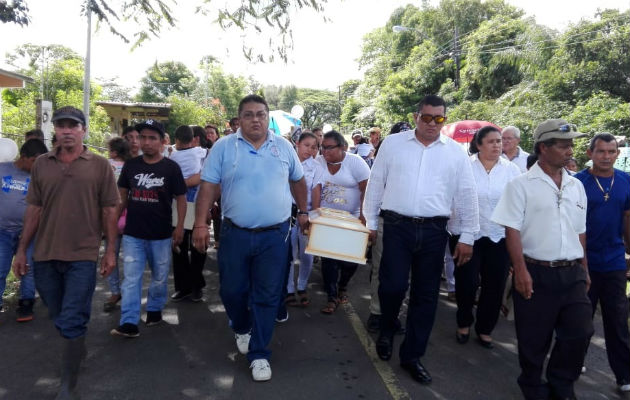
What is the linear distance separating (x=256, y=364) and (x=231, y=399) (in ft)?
1.30

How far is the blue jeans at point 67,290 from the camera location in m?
3.46

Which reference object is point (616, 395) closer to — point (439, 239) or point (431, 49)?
point (439, 239)

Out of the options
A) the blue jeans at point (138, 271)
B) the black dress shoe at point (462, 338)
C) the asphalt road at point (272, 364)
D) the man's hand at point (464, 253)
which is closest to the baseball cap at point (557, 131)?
the man's hand at point (464, 253)

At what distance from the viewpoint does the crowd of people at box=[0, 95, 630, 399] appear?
11.1 ft

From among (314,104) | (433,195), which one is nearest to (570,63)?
(433,195)

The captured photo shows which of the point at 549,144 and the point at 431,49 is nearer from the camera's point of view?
the point at 549,144

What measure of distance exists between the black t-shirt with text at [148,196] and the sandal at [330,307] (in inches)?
74.2

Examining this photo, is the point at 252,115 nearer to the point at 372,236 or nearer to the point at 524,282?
Result: the point at 372,236

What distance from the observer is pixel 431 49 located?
32.3 meters

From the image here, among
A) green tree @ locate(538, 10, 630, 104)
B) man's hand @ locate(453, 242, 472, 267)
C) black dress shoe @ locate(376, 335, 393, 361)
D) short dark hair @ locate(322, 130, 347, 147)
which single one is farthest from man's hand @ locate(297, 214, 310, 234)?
Answer: green tree @ locate(538, 10, 630, 104)

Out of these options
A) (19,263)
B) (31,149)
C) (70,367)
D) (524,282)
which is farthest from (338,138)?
(70,367)

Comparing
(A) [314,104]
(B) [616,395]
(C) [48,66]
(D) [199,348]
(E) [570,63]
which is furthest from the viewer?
(A) [314,104]

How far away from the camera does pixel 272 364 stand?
13.6ft

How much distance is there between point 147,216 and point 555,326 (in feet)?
11.6
